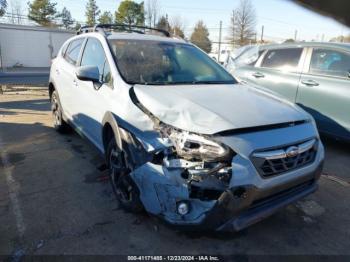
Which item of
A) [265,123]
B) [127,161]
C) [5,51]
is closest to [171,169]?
[127,161]

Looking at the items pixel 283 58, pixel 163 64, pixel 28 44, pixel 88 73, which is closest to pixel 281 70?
pixel 283 58

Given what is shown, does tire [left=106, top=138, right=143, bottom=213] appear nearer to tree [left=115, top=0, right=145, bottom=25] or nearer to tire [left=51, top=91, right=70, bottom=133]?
tire [left=51, top=91, right=70, bottom=133]

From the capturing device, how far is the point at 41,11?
42438 mm

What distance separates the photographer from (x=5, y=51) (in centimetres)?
2722

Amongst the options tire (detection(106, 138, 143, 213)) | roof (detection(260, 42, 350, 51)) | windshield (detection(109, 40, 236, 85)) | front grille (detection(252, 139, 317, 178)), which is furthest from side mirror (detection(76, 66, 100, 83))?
roof (detection(260, 42, 350, 51))

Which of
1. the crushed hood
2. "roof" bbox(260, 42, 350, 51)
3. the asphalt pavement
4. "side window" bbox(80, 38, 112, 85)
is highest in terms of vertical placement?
"roof" bbox(260, 42, 350, 51)

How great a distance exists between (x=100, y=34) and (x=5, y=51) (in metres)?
27.7

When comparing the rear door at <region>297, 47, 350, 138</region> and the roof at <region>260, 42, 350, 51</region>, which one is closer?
the rear door at <region>297, 47, 350, 138</region>

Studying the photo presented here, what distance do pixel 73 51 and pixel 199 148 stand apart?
11.4 feet

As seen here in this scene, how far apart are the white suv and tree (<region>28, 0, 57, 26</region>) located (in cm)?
4485

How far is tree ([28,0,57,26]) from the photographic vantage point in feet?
138

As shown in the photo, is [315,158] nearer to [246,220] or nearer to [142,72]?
[246,220]

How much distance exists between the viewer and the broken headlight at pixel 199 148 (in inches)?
89.4

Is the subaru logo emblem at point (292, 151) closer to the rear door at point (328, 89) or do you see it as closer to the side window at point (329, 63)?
the rear door at point (328, 89)
